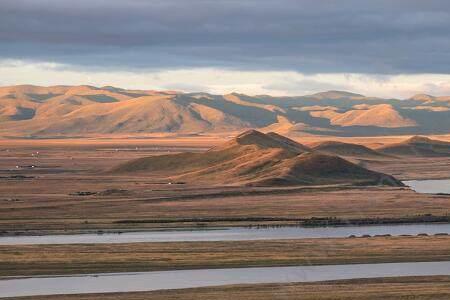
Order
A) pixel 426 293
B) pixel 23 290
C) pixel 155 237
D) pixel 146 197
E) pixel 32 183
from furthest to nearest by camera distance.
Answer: pixel 32 183, pixel 146 197, pixel 155 237, pixel 23 290, pixel 426 293

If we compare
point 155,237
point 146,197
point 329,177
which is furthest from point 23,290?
point 329,177

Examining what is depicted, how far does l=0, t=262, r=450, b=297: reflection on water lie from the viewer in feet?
189

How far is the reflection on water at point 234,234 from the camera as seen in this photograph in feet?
269

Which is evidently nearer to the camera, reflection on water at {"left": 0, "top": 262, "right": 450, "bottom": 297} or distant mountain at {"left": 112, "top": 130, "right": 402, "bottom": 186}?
reflection on water at {"left": 0, "top": 262, "right": 450, "bottom": 297}

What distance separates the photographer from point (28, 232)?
3455 inches

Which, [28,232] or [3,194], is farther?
[3,194]

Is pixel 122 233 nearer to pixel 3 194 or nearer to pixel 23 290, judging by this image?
pixel 23 290

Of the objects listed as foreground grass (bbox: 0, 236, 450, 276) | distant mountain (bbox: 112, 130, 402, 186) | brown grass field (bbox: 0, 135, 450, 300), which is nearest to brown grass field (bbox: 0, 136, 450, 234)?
brown grass field (bbox: 0, 135, 450, 300)

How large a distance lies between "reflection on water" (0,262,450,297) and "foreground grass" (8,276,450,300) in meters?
2.53

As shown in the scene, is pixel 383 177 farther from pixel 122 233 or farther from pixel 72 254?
pixel 72 254

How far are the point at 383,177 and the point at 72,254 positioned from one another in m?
105

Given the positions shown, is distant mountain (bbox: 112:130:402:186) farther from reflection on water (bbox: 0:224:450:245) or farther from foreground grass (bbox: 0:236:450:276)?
foreground grass (bbox: 0:236:450:276)

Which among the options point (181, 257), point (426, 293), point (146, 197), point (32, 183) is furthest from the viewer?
point (32, 183)

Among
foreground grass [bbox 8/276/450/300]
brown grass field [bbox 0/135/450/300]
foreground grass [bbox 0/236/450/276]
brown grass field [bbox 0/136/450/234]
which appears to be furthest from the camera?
brown grass field [bbox 0/136/450/234]
